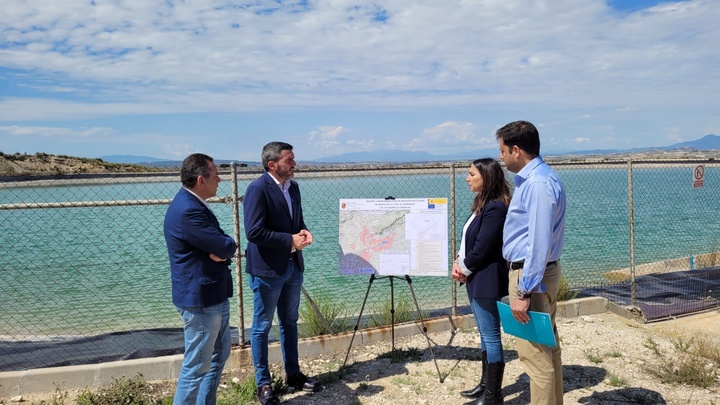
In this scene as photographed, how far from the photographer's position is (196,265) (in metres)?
3.58

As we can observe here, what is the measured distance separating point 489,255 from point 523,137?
110 centimetres

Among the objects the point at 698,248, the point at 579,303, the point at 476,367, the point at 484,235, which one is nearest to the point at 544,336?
the point at 484,235

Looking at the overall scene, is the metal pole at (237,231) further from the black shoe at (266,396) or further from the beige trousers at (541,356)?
the beige trousers at (541,356)

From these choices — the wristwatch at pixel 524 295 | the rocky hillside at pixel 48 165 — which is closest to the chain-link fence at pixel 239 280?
the wristwatch at pixel 524 295

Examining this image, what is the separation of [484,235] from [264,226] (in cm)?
181

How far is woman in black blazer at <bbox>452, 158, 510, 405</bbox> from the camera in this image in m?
4.14

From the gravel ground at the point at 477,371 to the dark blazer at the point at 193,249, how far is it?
1.72 m

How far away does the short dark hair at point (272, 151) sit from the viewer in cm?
454

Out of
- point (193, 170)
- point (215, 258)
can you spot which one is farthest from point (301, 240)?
point (193, 170)

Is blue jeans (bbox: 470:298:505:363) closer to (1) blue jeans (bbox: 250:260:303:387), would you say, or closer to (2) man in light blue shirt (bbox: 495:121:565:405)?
(2) man in light blue shirt (bbox: 495:121:565:405)

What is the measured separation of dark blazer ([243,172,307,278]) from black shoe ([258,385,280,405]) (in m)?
1.01

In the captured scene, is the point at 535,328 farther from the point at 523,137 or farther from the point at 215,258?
the point at 215,258

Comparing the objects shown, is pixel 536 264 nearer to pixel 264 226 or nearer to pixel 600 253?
pixel 264 226

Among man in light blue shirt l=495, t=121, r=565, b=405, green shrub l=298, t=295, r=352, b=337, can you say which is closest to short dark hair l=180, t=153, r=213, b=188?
man in light blue shirt l=495, t=121, r=565, b=405
